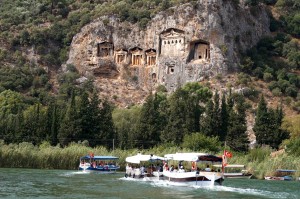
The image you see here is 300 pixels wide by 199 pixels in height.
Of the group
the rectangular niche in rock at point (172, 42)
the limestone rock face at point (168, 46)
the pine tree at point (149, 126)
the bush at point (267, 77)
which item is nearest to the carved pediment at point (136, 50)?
the limestone rock face at point (168, 46)

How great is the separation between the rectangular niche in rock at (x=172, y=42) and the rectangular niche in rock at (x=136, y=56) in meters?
5.90

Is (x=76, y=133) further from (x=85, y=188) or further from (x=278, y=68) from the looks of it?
(x=278, y=68)

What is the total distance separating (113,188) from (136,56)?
83.7 metres

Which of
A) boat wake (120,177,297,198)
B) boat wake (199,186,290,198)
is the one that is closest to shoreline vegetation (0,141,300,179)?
boat wake (120,177,297,198)

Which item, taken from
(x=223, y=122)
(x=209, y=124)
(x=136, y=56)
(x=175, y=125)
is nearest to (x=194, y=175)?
(x=175, y=125)

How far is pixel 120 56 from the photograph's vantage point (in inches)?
5610

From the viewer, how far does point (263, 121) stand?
98.2 metres

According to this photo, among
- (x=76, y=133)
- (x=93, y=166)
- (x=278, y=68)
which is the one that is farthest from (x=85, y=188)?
(x=278, y=68)

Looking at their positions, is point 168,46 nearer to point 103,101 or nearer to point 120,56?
point 120,56

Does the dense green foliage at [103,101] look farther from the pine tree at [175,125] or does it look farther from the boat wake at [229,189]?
the boat wake at [229,189]

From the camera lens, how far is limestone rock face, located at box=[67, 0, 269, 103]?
132m

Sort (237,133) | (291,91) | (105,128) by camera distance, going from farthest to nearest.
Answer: (291,91), (105,128), (237,133)

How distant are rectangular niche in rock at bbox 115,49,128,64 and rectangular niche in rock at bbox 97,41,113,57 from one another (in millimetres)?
1620

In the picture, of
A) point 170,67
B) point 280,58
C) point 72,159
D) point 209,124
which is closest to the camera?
point 72,159
